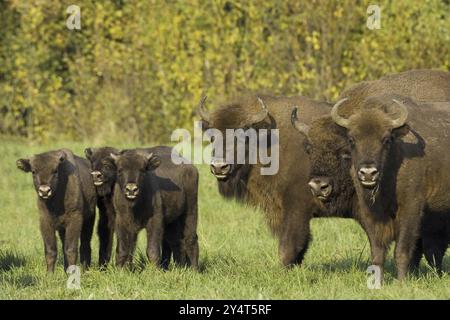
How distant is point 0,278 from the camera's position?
11.6 metres

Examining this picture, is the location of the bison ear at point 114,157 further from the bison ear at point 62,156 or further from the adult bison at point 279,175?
the adult bison at point 279,175

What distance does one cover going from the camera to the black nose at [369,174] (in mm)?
10344

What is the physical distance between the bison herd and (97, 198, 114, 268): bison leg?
15 mm

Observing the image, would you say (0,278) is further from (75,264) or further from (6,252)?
(6,252)

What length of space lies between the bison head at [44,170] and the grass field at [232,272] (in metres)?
0.99

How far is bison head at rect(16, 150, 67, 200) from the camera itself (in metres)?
11.7

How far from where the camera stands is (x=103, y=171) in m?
12.5

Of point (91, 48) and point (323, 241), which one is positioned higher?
point (91, 48)

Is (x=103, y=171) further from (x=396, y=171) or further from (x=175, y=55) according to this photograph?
(x=175, y=55)

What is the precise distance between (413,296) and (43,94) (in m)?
21.1

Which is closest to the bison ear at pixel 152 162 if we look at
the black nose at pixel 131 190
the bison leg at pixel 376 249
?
the black nose at pixel 131 190

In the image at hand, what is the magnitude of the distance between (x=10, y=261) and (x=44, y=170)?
1.79 m

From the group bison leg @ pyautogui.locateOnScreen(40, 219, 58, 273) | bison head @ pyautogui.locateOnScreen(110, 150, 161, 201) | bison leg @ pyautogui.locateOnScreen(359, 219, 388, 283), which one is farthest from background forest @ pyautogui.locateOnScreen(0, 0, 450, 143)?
bison leg @ pyautogui.locateOnScreen(359, 219, 388, 283)
